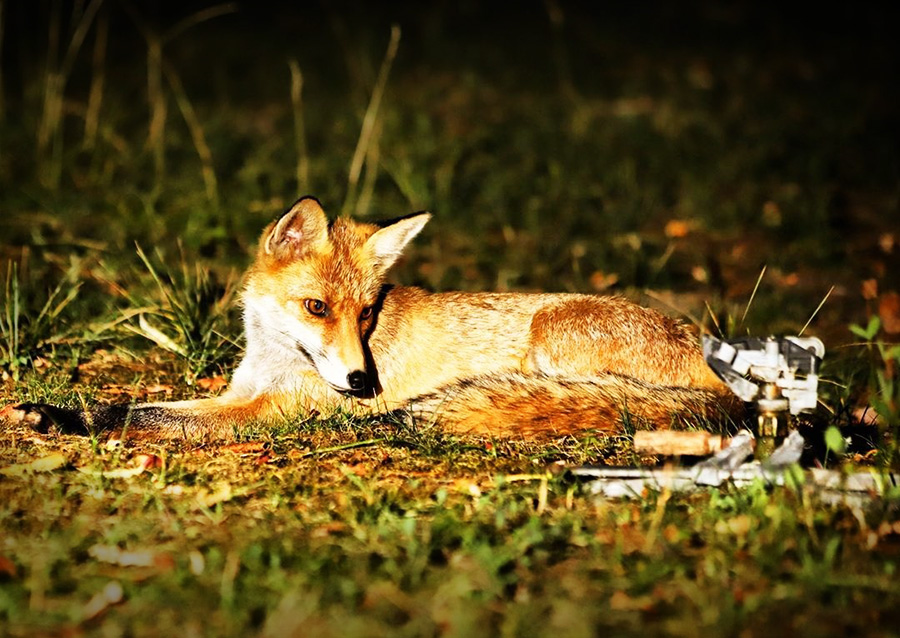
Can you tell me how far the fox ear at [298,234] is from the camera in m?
3.99

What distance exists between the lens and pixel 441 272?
6.59 m

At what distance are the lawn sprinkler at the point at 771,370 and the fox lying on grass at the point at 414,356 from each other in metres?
0.67

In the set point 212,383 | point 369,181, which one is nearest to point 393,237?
point 212,383

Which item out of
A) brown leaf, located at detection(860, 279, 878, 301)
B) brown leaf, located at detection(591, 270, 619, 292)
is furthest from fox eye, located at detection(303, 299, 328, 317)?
brown leaf, located at detection(860, 279, 878, 301)

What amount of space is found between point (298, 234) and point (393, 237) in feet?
1.71

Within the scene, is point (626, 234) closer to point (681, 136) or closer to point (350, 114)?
point (681, 136)

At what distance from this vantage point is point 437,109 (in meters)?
10.6

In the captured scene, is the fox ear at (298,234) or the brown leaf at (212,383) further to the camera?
the brown leaf at (212,383)

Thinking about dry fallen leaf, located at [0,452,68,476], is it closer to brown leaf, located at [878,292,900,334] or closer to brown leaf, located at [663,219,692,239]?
brown leaf, located at [878,292,900,334]

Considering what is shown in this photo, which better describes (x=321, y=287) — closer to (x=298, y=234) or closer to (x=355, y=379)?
(x=298, y=234)

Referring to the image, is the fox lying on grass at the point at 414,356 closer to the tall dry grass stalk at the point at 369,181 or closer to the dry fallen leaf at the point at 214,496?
the dry fallen leaf at the point at 214,496

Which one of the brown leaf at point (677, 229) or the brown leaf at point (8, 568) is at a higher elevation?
the brown leaf at point (677, 229)

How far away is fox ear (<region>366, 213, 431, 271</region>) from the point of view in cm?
430

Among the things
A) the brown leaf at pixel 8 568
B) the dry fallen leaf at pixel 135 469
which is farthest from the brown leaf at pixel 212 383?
the brown leaf at pixel 8 568
